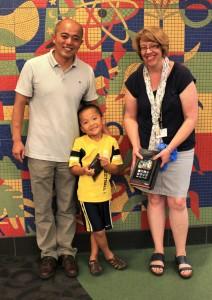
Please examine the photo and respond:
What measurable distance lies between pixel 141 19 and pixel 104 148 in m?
0.85

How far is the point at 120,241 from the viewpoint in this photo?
278cm

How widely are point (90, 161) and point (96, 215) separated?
33 cm

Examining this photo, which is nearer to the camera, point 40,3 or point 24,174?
point 40,3

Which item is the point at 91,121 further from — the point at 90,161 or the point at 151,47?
the point at 151,47

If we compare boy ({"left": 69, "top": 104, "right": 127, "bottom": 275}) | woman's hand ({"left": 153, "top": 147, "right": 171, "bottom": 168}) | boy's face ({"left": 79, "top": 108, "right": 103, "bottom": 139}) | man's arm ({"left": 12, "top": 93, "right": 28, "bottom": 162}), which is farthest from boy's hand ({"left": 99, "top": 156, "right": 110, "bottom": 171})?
man's arm ({"left": 12, "top": 93, "right": 28, "bottom": 162})

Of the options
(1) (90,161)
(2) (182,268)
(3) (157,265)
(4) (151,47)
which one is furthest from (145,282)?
(4) (151,47)

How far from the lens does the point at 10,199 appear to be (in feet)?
8.66

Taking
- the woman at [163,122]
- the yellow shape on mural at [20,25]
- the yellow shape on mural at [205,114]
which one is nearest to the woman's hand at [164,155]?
the woman at [163,122]

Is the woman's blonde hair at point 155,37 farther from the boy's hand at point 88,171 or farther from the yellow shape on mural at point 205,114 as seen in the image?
the boy's hand at point 88,171

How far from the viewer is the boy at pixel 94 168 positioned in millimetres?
2338

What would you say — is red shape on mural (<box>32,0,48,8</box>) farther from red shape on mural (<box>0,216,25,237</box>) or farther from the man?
red shape on mural (<box>0,216,25,237</box>)

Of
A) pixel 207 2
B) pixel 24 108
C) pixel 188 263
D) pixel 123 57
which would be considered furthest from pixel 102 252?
pixel 207 2

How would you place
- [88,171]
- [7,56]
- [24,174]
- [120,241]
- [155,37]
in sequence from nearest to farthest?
[155,37]
[88,171]
[7,56]
[24,174]
[120,241]

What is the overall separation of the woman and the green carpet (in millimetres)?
67
